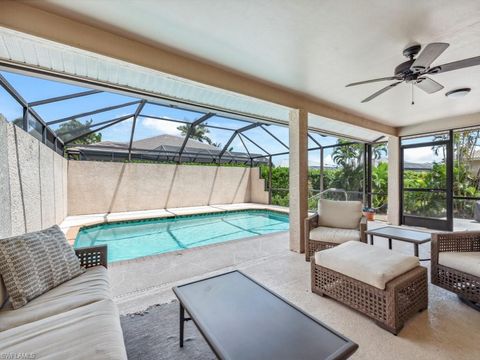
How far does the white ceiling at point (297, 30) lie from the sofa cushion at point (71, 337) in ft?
8.01

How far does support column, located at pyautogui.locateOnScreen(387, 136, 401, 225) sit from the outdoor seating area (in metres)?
0.48

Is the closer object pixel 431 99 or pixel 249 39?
pixel 249 39

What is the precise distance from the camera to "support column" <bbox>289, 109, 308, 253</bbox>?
13.3 feet

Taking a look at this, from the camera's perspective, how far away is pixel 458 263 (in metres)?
2.29

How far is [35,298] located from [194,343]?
1.18 metres

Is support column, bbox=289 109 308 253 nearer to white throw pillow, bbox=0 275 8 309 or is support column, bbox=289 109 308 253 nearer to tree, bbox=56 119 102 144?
white throw pillow, bbox=0 275 8 309

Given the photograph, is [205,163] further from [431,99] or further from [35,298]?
[35,298]

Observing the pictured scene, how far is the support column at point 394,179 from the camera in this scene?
6.52 metres

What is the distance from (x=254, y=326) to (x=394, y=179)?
6.82 meters

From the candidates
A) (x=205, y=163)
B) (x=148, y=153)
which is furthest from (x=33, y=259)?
(x=205, y=163)

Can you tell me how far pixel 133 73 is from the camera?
2.87 meters

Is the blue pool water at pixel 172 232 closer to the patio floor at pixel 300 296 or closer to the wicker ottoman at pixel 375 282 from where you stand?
the patio floor at pixel 300 296

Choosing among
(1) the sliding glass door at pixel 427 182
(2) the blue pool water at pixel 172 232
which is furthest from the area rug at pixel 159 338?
(1) the sliding glass door at pixel 427 182

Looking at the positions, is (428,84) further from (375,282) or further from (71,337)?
(71,337)
